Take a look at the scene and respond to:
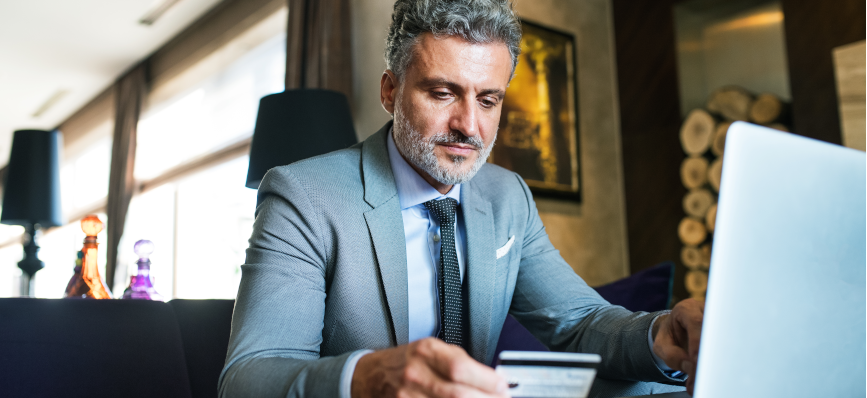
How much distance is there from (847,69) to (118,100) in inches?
226

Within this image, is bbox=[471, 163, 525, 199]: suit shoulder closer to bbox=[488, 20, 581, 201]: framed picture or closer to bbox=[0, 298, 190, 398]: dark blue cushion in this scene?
bbox=[0, 298, 190, 398]: dark blue cushion

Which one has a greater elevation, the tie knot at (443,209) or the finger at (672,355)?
the tie knot at (443,209)

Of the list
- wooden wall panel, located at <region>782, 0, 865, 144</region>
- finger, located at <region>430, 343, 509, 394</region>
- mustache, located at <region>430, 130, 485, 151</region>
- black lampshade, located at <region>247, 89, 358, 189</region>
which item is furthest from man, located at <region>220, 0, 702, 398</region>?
wooden wall panel, located at <region>782, 0, 865, 144</region>

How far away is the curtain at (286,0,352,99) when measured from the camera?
2941 mm

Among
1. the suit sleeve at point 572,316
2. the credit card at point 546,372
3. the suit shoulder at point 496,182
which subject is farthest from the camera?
the suit shoulder at point 496,182

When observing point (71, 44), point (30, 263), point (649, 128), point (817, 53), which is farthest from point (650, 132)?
point (71, 44)

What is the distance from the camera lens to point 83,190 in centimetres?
679

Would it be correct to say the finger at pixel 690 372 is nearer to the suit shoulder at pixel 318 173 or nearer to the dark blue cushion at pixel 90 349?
the suit shoulder at pixel 318 173

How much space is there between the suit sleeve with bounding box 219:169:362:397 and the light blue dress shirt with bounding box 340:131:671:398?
0.22 meters

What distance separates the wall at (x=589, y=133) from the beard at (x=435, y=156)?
68.9 inches

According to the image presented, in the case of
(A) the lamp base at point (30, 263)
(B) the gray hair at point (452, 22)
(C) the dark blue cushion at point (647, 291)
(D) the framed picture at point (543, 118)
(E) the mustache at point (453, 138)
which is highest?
(D) the framed picture at point (543, 118)

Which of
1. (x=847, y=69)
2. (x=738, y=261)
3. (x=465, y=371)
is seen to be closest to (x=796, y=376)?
(x=738, y=261)

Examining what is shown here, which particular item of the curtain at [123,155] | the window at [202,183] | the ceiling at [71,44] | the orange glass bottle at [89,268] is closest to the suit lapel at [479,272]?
the orange glass bottle at [89,268]

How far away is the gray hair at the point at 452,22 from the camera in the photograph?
1.22 metres
